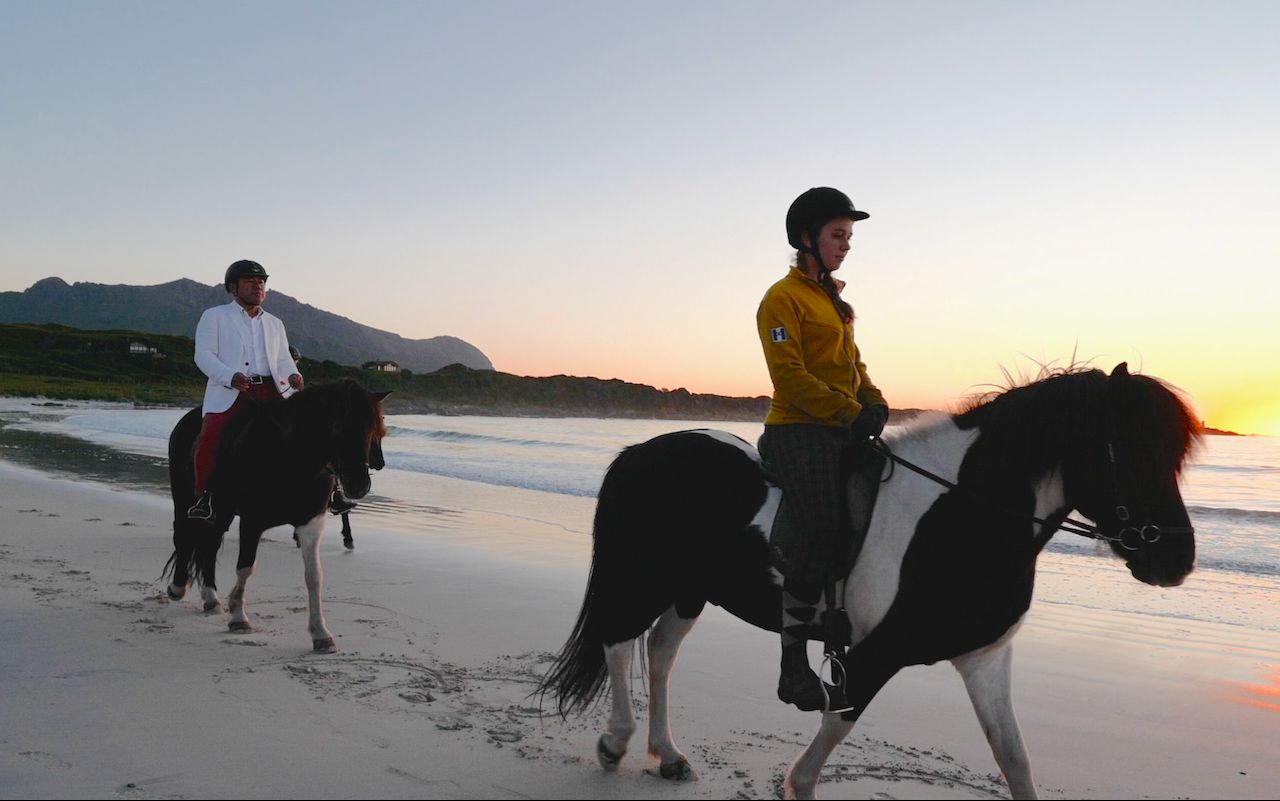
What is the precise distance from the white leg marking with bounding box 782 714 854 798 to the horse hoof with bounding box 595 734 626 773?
0.72m

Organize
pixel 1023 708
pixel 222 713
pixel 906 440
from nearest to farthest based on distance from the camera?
1. pixel 906 440
2. pixel 222 713
3. pixel 1023 708

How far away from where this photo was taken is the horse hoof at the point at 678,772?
324cm

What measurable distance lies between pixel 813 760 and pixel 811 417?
3.89 feet

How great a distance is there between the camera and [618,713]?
10.9ft

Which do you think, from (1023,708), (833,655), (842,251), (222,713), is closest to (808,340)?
(842,251)

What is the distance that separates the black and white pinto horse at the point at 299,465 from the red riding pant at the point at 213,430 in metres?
0.05

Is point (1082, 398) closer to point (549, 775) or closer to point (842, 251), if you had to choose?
point (842, 251)

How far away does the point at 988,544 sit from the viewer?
8.79 feet

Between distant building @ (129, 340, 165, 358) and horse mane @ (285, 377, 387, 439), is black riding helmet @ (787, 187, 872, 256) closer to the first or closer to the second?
horse mane @ (285, 377, 387, 439)

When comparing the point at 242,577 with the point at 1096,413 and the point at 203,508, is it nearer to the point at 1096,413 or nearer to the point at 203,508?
the point at 203,508

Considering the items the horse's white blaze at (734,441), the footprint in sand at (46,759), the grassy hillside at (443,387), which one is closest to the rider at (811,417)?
the horse's white blaze at (734,441)

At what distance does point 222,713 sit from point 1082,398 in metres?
3.74

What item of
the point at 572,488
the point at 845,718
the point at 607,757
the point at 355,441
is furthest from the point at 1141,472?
the point at 572,488

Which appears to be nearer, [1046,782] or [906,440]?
[906,440]
